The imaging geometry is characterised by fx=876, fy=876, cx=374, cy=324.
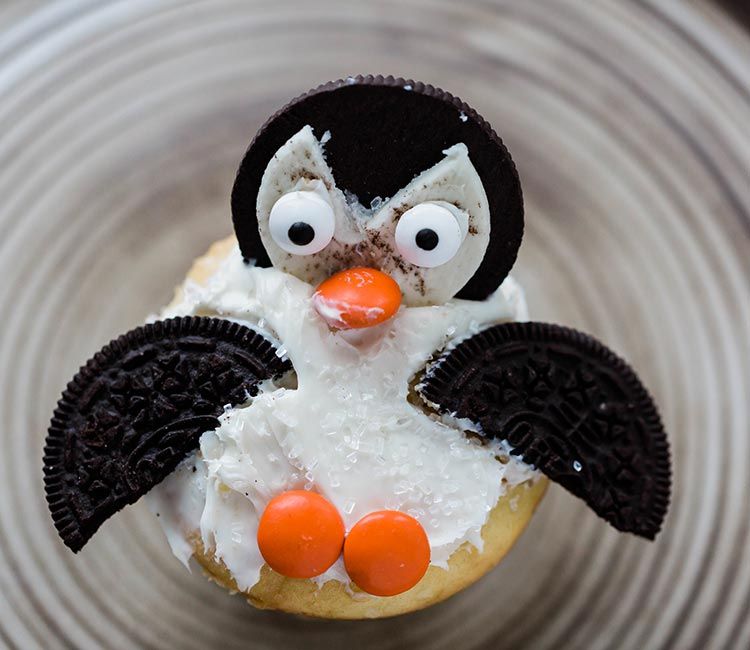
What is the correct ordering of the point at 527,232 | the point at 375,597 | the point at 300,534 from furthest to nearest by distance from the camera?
the point at 527,232, the point at 375,597, the point at 300,534

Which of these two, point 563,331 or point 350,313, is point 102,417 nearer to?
point 350,313

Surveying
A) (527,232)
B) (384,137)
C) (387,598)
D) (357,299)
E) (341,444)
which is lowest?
(387,598)

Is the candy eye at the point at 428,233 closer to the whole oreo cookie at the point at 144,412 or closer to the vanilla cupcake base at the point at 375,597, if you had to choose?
the whole oreo cookie at the point at 144,412

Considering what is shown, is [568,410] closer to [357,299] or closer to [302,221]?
[357,299]

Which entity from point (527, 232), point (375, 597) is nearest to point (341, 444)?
point (375, 597)

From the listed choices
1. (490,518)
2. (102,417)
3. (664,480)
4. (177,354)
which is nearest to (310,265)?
(177,354)

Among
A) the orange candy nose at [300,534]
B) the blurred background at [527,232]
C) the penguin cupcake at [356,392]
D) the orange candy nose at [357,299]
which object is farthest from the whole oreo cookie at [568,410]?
the blurred background at [527,232]
